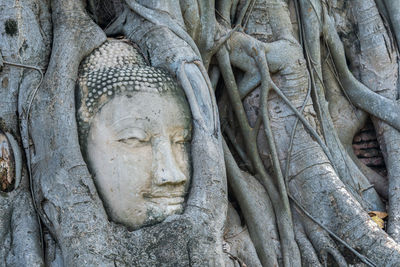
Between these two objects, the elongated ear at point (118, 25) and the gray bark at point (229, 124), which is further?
the elongated ear at point (118, 25)

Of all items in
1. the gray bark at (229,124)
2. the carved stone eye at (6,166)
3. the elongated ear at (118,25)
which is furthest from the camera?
the elongated ear at (118,25)

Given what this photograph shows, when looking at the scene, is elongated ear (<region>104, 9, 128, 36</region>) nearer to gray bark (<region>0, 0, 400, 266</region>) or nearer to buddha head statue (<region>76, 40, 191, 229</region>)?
gray bark (<region>0, 0, 400, 266</region>)

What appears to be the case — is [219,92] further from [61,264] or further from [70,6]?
[61,264]

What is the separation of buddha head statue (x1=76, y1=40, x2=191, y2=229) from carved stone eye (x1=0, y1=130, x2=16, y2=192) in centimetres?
31

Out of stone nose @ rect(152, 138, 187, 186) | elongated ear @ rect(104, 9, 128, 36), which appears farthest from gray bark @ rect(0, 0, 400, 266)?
stone nose @ rect(152, 138, 187, 186)

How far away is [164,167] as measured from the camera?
2.31 metres

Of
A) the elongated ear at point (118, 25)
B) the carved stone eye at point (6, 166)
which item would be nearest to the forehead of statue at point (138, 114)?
the carved stone eye at point (6, 166)

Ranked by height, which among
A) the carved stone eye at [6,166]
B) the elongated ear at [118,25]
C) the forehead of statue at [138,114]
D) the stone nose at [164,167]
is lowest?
the carved stone eye at [6,166]

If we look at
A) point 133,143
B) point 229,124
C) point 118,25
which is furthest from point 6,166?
point 229,124

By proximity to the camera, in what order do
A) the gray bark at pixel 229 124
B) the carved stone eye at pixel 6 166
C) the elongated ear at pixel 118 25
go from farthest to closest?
the elongated ear at pixel 118 25, the carved stone eye at pixel 6 166, the gray bark at pixel 229 124

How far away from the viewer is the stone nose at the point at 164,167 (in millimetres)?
2293

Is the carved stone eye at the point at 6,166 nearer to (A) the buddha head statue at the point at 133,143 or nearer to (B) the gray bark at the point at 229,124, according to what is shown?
(B) the gray bark at the point at 229,124

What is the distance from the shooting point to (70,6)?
268cm

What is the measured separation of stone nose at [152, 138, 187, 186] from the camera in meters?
2.29
